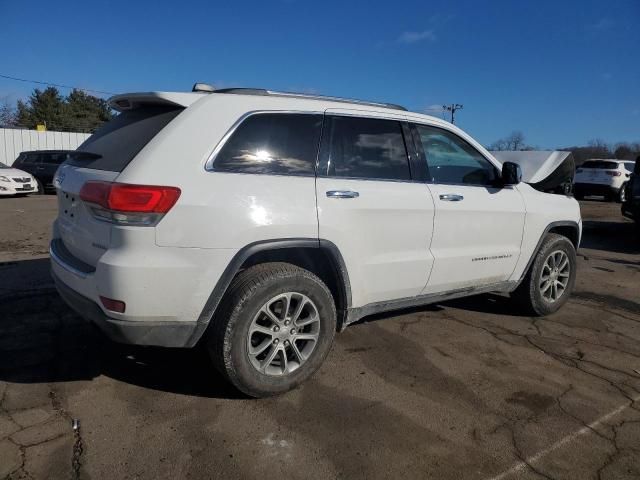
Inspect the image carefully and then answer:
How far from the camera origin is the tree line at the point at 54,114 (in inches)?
2196

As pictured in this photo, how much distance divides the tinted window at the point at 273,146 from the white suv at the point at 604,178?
19978 millimetres

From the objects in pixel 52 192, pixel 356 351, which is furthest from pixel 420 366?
pixel 52 192

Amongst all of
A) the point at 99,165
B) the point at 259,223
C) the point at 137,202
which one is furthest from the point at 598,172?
the point at 137,202

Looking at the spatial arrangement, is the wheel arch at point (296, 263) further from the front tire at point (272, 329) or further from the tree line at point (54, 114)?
the tree line at point (54, 114)

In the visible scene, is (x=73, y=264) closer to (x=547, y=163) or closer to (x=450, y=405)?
(x=450, y=405)

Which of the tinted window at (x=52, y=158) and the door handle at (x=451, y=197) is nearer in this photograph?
the door handle at (x=451, y=197)

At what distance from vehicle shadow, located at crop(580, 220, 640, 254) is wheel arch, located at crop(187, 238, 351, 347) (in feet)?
26.0

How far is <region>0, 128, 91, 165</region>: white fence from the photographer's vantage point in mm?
28312

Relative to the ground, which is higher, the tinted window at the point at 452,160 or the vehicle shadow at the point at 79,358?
the tinted window at the point at 452,160

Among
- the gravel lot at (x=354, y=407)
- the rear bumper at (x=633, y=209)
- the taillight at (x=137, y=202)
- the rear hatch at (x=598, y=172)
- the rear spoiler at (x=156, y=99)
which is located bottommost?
→ the gravel lot at (x=354, y=407)

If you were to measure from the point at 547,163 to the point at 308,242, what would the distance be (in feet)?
10.7

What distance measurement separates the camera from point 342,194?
3.43 m

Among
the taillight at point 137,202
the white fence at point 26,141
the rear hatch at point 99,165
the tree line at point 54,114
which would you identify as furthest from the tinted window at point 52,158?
the tree line at point 54,114

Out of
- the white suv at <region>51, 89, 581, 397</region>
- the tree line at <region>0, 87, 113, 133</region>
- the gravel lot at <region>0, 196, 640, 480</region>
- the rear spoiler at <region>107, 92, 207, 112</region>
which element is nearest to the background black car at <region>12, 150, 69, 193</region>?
the gravel lot at <region>0, 196, 640, 480</region>
